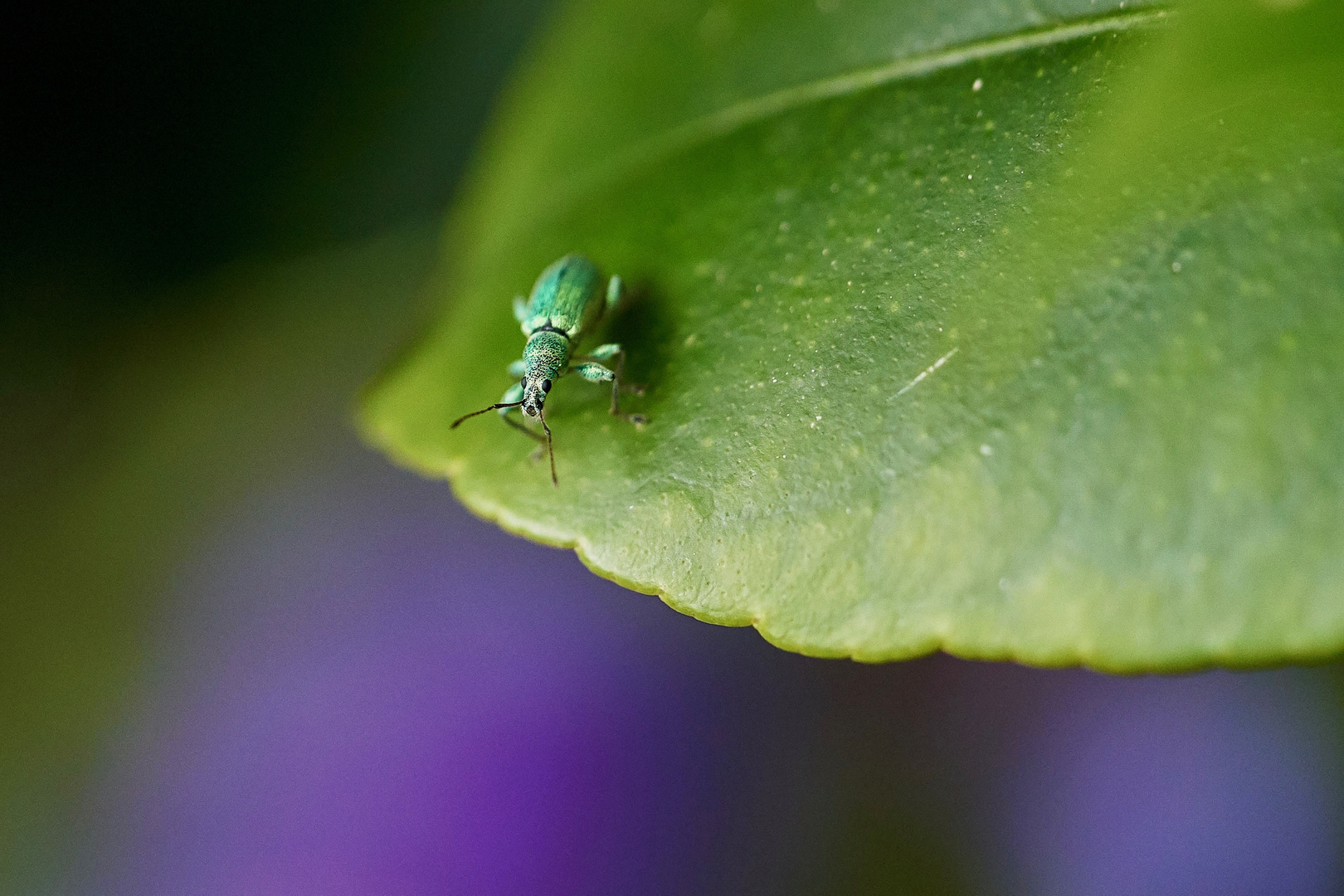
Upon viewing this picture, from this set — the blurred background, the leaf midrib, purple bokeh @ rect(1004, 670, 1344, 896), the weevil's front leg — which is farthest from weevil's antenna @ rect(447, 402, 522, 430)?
purple bokeh @ rect(1004, 670, 1344, 896)

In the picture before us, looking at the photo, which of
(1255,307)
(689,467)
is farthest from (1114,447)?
(689,467)

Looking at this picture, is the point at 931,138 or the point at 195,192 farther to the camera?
the point at 195,192

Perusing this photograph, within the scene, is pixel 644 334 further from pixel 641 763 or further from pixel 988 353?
pixel 641 763

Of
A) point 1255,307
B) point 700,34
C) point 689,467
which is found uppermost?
point 700,34

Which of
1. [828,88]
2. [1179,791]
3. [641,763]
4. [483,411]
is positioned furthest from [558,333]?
[1179,791]

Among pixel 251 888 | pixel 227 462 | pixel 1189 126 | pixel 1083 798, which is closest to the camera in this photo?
pixel 1189 126

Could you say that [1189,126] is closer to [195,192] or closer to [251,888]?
[251,888]

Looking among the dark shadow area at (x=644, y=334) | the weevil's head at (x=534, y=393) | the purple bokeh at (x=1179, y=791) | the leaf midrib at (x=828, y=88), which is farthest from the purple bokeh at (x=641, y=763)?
the leaf midrib at (x=828, y=88)
